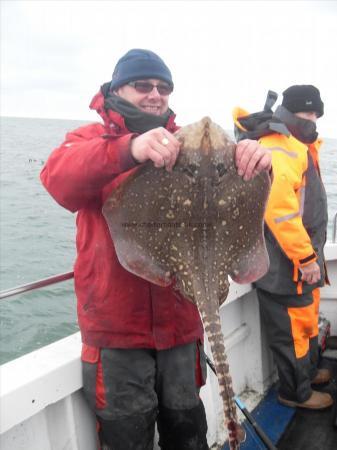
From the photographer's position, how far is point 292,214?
150 inches

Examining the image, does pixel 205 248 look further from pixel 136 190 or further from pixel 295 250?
pixel 295 250

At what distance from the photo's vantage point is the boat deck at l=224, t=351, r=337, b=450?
3.71 metres

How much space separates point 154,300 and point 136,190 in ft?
2.35

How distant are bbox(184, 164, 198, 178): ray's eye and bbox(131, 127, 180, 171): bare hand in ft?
0.25

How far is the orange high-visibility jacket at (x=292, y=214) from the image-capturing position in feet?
12.4

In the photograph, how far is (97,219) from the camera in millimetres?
2443

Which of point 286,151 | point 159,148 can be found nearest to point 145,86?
point 159,148

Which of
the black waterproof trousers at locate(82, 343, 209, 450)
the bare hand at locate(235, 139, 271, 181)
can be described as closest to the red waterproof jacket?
the black waterproof trousers at locate(82, 343, 209, 450)

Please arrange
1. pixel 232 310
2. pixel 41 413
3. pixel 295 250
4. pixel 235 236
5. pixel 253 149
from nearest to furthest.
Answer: pixel 253 149
pixel 235 236
pixel 41 413
pixel 295 250
pixel 232 310

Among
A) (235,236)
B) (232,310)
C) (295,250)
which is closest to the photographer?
(235,236)

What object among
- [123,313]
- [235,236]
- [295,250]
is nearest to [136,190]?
[235,236]

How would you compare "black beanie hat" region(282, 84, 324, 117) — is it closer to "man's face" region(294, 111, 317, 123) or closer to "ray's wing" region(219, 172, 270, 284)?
"man's face" region(294, 111, 317, 123)

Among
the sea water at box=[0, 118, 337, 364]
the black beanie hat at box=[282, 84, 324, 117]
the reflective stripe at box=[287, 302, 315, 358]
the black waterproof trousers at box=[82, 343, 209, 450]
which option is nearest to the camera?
the black waterproof trousers at box=[82, 343, 209, 450]

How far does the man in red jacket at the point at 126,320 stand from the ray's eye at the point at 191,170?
1.18 ft
